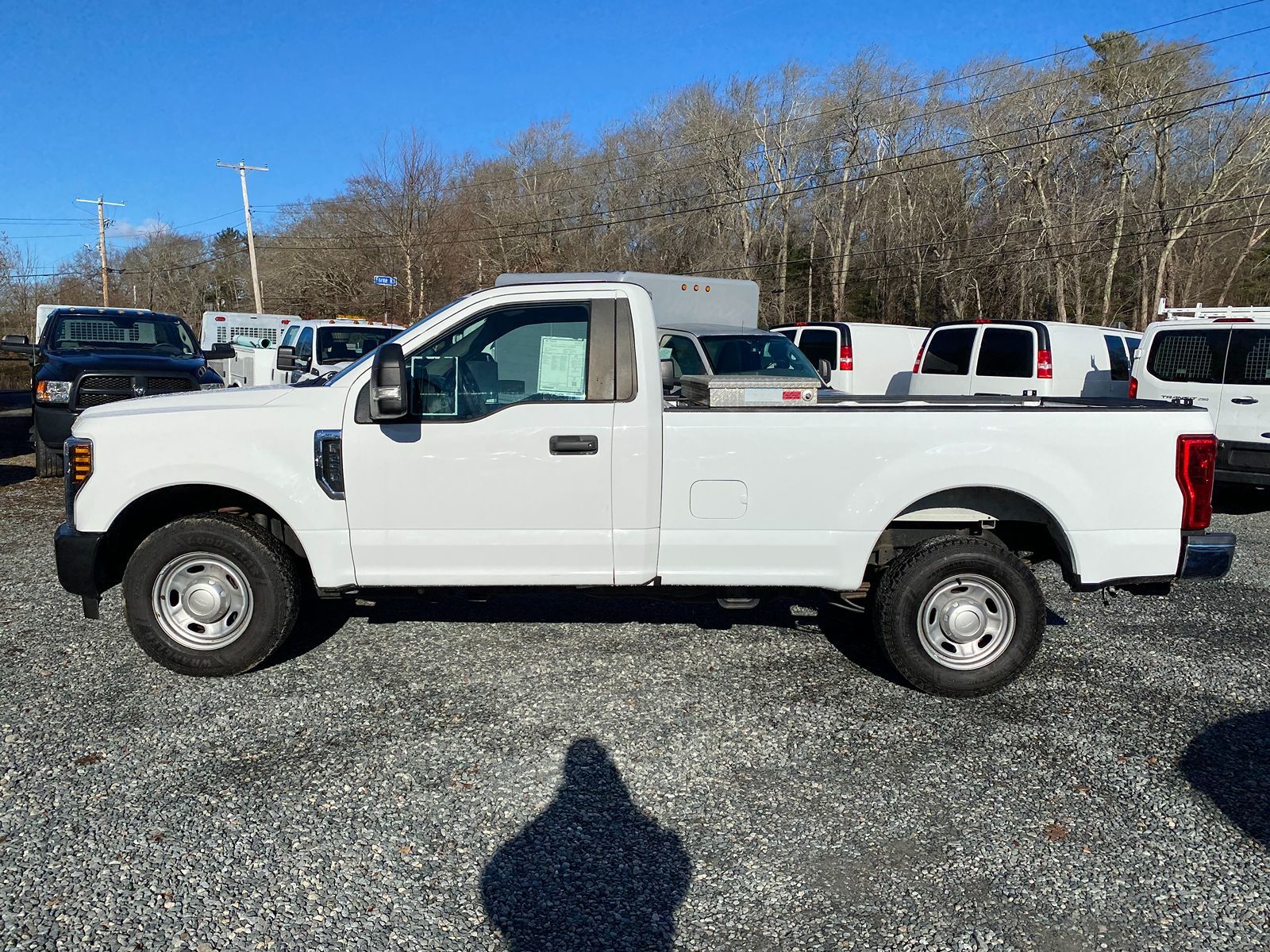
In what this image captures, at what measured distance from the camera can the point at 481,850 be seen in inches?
133

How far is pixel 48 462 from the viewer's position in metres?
11.5

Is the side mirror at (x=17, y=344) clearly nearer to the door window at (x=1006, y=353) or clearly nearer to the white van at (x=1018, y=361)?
the white van at (x=1018, y=361)

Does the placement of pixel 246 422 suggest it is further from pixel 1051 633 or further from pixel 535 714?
pixel 1051 633

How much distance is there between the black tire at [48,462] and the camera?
11.3 meters

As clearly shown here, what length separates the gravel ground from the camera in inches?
118

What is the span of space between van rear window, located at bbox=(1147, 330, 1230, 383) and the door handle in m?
8.34

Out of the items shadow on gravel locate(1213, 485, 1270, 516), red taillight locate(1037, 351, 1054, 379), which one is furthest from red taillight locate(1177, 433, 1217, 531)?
red taillight locate(1037, 351, 1054, 379)

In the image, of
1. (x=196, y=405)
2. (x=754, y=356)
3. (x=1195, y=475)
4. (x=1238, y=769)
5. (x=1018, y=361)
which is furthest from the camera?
(x=1018, y=361)

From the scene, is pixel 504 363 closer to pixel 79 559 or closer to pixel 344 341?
pixel 79 559

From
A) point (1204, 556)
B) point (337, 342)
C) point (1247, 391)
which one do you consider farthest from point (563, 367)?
point (337, 342)

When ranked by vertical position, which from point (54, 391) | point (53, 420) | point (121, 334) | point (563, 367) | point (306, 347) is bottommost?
point (53, 420)

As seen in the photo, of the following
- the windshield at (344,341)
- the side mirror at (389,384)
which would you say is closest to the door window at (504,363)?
the side mirror at (389,384)

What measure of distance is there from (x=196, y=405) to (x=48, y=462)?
8380 millimetres

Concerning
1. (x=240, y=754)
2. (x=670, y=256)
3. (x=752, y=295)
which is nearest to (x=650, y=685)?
(x=240, y=754)
